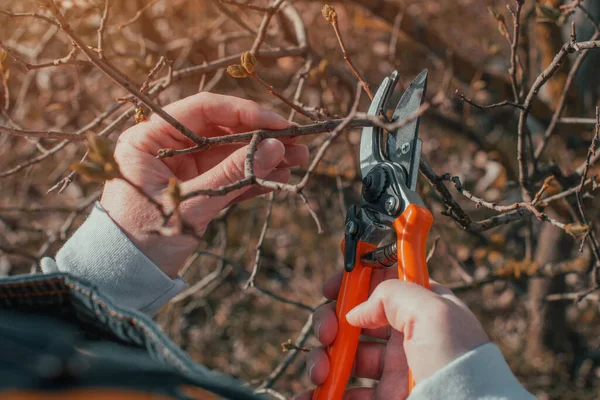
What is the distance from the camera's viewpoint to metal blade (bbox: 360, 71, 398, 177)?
4.97 feet

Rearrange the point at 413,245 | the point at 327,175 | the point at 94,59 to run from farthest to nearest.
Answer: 1. the point at 327,175
2. the point at 413,245
3. the point at 94,59

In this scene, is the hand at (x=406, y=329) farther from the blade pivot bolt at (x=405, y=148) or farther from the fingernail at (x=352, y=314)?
the blade pivot bolt at (x=405, y=148)

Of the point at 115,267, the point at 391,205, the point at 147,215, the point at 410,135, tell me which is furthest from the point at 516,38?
the point at 115,267

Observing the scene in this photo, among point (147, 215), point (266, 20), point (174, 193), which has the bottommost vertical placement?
point (147, 215)

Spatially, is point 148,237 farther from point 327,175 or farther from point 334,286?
point 327,175

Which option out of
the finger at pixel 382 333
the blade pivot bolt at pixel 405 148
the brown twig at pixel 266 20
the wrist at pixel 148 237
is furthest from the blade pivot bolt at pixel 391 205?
the brown twig at pixel 266 20

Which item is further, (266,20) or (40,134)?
(266,20)

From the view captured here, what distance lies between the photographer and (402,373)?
1567 millimetres

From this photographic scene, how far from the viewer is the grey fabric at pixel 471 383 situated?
1.16m

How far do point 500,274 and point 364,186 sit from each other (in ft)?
3.40

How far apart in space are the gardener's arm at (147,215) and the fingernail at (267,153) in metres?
0.02

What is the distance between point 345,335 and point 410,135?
0.59 metres

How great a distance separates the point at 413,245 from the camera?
139 cm

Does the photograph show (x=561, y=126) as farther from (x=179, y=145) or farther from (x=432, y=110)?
(x=179, y=145)
